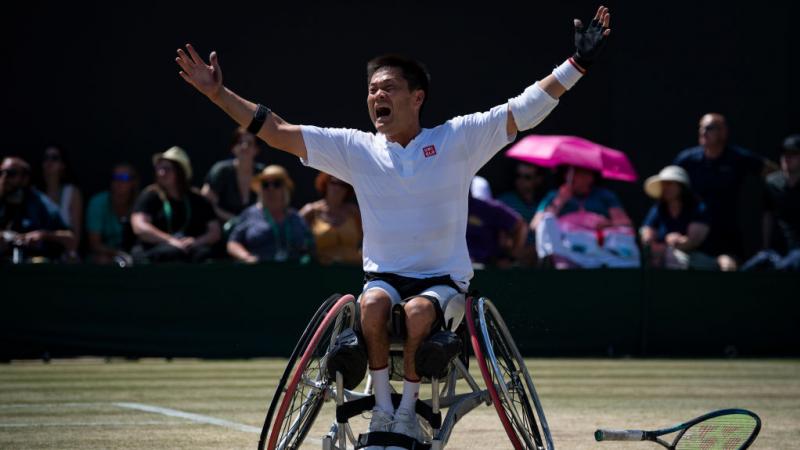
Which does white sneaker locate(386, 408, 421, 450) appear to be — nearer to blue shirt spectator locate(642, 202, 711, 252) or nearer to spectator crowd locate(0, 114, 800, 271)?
spectator crowd locate(0, 114, 800, 271)

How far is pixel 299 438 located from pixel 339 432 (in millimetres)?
196

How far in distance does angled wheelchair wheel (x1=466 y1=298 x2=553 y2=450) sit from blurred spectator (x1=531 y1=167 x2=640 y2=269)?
8.23 meters

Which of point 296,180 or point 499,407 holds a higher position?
point 296,180

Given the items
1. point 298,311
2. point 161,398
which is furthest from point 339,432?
point 298,311

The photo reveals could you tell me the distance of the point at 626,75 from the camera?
17.5 m

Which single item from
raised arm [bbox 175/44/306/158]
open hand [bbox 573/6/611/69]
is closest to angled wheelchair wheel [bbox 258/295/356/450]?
raised arm [bbox 175/44/306/158]

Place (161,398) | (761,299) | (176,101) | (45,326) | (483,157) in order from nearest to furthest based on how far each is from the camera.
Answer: (483,157) < (161,398) < (45,326) < (761,299) < (176,101)

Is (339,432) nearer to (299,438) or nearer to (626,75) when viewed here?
(299,438)

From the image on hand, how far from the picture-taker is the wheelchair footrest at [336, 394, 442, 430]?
5.86m

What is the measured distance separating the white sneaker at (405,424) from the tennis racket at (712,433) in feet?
2.76

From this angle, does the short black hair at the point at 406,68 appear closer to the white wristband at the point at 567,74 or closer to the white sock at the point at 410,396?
the white wristband at the point at 567,74

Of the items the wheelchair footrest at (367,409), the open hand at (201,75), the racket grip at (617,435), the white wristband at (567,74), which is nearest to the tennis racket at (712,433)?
the racket grip at (617,435)

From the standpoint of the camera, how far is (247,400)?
959 cm

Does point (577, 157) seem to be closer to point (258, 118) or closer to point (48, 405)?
point (48, 405)
